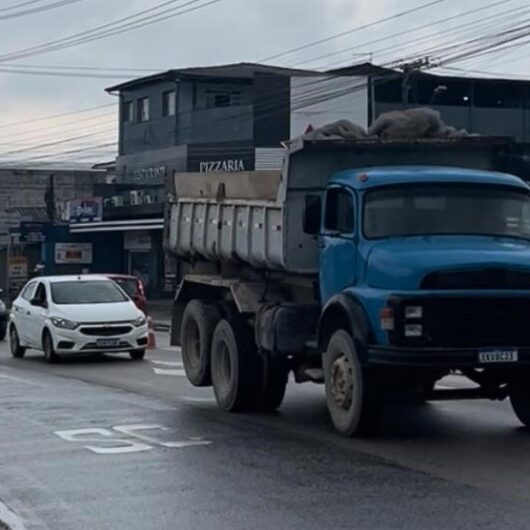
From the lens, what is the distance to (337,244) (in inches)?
563

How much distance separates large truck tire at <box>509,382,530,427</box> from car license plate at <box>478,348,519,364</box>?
48.8 inches

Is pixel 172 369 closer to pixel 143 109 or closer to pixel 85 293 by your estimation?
pixel 85 293

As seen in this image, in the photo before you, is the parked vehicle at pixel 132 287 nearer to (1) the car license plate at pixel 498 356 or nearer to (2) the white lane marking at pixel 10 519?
(1) the car license plate at pixel 498 356

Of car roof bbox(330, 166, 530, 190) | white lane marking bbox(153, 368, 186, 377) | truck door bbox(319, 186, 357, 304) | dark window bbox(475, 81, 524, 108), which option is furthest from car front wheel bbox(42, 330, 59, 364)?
dark window bbox(475, 81, 524, 108)

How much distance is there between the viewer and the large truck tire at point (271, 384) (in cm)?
1630

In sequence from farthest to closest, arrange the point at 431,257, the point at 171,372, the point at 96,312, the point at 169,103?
the point at 169,103 → the point at 96,312 → the point at 171,372 → the point at 431,257

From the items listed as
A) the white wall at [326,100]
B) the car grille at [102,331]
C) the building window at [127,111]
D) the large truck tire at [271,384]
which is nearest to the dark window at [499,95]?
the white wall at [326,100]

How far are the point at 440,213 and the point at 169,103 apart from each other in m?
58.5

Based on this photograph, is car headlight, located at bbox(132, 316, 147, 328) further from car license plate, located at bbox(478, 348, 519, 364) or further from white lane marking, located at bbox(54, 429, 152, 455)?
car license plate, located at bbox(478, 348, 519, 364)

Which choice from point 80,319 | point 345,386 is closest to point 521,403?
point 345,386

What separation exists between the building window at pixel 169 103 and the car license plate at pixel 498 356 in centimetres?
5890

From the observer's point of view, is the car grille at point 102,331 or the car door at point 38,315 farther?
the car door at point 38,315

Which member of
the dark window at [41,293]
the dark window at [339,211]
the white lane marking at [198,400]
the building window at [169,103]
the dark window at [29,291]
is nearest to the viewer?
the dark window at [339,211]

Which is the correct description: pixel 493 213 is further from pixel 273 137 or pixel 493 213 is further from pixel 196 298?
pixel 273 137
